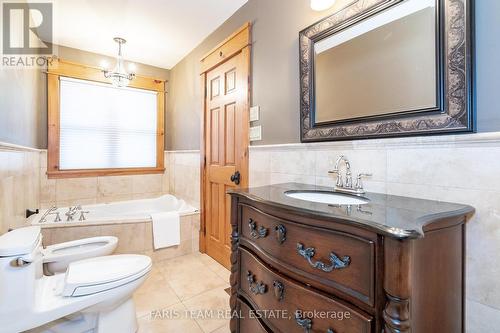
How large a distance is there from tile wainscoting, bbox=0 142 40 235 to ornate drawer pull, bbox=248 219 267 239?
1448 millimetres

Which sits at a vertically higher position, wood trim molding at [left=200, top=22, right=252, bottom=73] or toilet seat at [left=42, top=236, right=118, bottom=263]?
wood trim molding at [left=200, top=22, right=252, bottom=73]

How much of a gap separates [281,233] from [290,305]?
0.27m

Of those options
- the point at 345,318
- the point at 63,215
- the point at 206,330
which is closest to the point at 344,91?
the point at 345,318

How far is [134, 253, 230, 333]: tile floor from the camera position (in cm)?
160

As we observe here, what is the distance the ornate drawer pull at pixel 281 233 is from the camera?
90 cm

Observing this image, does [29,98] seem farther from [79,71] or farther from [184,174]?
[184,174]

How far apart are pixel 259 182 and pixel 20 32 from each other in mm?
2508

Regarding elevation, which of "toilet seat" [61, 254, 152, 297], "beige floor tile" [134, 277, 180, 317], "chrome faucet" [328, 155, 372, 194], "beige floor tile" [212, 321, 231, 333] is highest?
"chrome faucet" [328, 155, 372, 194]

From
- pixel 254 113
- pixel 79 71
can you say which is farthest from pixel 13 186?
pixel 79 71

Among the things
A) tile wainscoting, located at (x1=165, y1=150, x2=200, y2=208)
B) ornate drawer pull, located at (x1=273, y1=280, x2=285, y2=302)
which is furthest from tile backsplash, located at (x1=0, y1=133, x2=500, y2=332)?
tile wainscoting, located at (x1=165, y1=150, x2=200, y2=208)

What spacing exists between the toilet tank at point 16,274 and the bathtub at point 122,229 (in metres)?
1.30

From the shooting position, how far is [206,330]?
1.56 m

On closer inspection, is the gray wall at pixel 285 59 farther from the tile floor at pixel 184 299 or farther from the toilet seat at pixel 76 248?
the toilet seat at pixel 76 248

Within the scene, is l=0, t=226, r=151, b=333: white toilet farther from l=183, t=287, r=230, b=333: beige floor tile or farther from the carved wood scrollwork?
the carved wood scrollwork
